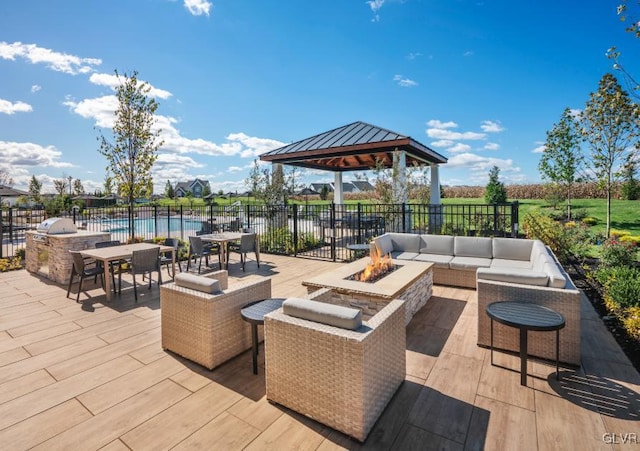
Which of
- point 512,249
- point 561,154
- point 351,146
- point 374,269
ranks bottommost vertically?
point 374,269

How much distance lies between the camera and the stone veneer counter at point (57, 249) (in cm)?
580

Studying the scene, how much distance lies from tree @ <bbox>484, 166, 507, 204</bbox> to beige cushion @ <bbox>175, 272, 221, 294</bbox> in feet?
70.6

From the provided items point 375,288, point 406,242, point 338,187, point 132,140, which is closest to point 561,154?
point 338,187

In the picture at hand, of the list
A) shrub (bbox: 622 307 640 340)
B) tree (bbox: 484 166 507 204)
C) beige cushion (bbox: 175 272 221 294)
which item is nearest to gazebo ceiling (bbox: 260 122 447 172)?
shrub (bbox: 622 307 640 340)

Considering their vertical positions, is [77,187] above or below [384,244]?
above

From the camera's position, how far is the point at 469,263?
5289mm

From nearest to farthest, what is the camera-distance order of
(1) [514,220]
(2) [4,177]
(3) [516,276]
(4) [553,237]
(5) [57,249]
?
(3) [516,276]
(5) [57,249]
(1) [514,220]
(4) [553,237]
(2) [4,177]

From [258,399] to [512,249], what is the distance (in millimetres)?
5150

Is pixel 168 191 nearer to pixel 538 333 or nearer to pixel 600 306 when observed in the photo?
pixel 600 306

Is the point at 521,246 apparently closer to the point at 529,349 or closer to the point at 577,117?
the point at 529,349

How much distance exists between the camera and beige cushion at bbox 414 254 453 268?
17.8ft

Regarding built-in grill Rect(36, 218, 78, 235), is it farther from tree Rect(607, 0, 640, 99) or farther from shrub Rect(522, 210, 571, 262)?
shrub Rect(522, 210, 571, 262)

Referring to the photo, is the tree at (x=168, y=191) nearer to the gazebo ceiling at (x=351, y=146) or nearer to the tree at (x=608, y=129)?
the gazebo ceiling at (x=351, y=146)

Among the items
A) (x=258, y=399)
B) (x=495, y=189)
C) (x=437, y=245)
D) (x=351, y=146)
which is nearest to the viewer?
(x=258, y=399)
